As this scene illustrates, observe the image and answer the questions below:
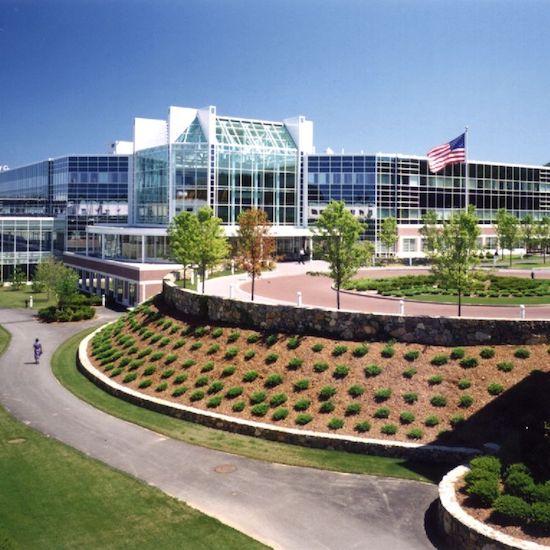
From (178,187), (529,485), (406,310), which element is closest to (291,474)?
(529,485)

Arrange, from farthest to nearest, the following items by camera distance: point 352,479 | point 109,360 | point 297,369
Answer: point 109,360
point 297,369
point 352,479

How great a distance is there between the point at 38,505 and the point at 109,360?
18021 mm

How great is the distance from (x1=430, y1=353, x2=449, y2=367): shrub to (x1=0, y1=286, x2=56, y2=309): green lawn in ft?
149

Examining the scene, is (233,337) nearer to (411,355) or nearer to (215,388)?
(215,388)

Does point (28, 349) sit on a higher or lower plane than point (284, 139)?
lower

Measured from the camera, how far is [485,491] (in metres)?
18.2

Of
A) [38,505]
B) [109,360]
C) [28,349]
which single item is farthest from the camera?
[28,349]

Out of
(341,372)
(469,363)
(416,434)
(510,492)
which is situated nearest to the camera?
(510,492)

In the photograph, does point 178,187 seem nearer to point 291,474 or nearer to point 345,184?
point 345,184

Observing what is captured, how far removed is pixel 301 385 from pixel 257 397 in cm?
198

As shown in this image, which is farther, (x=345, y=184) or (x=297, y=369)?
(x=345, y=184)

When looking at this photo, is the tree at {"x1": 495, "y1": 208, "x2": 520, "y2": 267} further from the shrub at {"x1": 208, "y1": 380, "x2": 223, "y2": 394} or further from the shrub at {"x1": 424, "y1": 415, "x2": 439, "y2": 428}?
the shrub at {"x1": 424, "y1": 415, "x2": 439, "y2": 428}

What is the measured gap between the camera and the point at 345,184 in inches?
3041

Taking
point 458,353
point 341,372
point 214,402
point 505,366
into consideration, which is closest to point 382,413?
point 341,372
